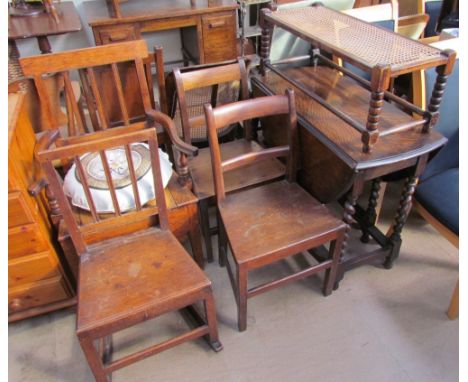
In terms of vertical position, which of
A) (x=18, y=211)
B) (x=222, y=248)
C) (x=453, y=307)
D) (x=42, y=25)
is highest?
(x=42, y=25)

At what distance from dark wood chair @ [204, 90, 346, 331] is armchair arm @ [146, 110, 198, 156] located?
10 centimetres

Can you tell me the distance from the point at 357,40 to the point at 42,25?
6.97 feet

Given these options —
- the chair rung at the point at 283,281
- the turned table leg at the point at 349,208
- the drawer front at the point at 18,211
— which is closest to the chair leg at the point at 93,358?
the drawer front at the point at 18,211

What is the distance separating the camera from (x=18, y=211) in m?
1.26

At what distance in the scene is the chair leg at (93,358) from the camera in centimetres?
117

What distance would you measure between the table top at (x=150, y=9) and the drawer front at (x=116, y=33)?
49 millimetres

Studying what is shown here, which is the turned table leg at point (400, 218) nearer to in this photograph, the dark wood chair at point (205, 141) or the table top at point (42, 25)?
the dark wood chair at point (205, 141)

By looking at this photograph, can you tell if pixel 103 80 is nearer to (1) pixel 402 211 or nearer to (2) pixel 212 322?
(2) pixel 212 322

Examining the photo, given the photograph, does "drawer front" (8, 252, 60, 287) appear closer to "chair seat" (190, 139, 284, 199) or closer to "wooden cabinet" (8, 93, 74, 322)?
"wooden cabinet" (8, 93, 74, 322)

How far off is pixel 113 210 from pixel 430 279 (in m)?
1.50

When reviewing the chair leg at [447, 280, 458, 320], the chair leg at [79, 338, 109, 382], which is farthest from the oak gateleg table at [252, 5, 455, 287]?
the chair leg at [79, 338, 109, 382]

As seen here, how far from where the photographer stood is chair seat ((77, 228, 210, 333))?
3.91 feet

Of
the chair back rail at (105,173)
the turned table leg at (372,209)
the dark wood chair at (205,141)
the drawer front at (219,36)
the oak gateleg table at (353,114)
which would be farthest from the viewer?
the drawer front at (219,36)

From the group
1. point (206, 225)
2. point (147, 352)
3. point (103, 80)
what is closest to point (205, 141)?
point (206, 225)
